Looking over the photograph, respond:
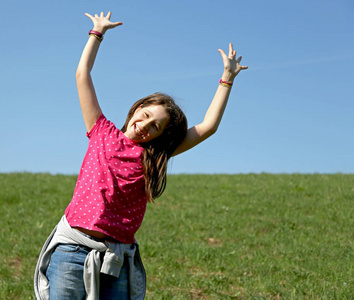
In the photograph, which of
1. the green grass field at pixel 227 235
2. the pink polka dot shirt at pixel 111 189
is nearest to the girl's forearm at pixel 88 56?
the pink polka dot shirt at pixel 111 189

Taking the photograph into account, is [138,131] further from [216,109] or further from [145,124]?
[216,109]

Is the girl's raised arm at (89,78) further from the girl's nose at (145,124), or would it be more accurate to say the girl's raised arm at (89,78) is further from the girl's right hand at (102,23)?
the girl's nose at (145,124)

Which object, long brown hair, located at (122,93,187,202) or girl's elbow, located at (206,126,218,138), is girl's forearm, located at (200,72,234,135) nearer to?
girl's elbow, located at (206,126,218,138)

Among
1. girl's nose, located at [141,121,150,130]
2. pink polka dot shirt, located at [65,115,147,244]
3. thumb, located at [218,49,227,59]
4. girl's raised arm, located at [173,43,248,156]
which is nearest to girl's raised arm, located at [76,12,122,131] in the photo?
pink polka dot shirt, located at [65,115,147,244]

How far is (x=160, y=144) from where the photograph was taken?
3.63 m

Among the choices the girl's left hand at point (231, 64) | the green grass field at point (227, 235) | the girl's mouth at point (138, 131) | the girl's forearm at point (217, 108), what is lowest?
the green grass field at point (227, 235)

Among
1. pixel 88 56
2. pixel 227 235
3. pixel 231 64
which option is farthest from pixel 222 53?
pixel 227 235

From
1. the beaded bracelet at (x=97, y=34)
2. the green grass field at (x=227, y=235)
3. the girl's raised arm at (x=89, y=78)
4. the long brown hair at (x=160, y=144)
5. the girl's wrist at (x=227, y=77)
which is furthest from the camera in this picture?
the green grass field at (x=227, y=235)

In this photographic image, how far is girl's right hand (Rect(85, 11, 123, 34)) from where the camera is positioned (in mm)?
3725

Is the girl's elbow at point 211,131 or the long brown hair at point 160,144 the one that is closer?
the long brown hair at point 160,144

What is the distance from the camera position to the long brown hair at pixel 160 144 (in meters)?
3.46

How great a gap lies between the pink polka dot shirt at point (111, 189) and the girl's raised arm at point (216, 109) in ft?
1.58

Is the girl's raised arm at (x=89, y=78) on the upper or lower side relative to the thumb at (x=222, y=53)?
lower

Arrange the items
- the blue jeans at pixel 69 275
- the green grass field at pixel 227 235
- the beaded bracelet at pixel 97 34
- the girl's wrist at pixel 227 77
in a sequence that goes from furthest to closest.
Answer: the green grass field at pixel 227 235 < the girl's wrist at pixel 227 77 < the beaded bracelet at pixel 97 34 < the blue jeans at pixel 69 275
